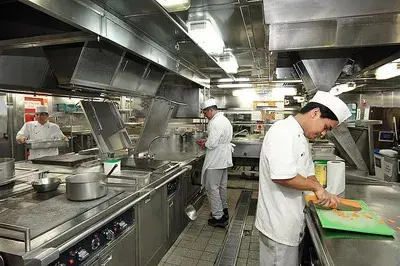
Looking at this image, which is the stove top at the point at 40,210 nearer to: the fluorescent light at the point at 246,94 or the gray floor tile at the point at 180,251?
the gray floor tile at the point at 180,251

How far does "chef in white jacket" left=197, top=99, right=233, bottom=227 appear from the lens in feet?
11.0

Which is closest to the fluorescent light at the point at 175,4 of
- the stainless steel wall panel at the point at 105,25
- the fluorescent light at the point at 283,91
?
the stainless steel wall panel at the point at 105,25

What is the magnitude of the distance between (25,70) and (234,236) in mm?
2872

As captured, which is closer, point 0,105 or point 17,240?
point 17,240

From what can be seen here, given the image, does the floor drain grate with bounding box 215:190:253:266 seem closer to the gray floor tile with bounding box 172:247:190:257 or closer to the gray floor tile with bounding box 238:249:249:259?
the gray floor tile with bounding box 238:249:249:259

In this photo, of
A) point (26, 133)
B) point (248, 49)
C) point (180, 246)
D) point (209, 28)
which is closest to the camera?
point (209, 28)

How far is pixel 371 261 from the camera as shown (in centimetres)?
97

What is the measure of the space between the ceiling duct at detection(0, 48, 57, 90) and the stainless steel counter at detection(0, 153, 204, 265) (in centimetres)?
90

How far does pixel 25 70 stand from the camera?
2359mm

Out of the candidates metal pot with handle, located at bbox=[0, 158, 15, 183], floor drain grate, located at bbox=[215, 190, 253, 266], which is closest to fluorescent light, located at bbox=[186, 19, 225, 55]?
metal pot with handle, located at bbox=[0, 158, 15, 183]

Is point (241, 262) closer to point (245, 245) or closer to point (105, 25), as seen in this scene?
point (245, 245)

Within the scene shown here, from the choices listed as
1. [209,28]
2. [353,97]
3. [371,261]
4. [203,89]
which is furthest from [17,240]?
[353,97]

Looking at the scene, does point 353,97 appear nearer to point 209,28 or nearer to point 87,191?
point 209,28

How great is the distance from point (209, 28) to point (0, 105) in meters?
3.80
